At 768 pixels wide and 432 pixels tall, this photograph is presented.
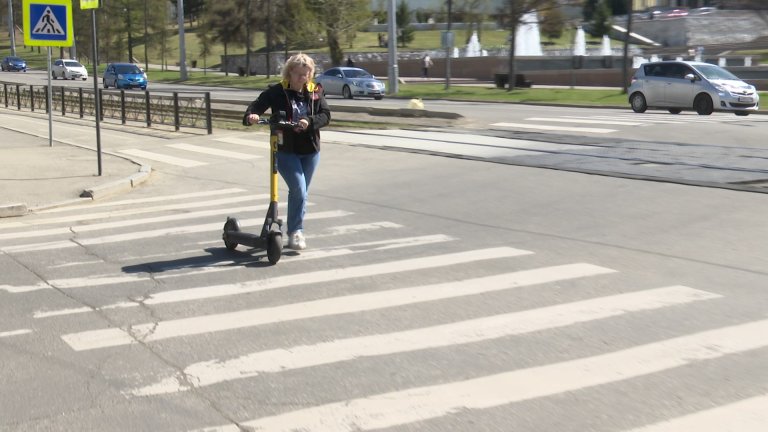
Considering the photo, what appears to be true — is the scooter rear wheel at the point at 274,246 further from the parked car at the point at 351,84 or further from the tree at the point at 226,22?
the tree at the point at 226,22

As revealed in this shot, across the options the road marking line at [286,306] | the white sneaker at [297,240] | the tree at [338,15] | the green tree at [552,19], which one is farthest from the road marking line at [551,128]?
the tree at [338,15]

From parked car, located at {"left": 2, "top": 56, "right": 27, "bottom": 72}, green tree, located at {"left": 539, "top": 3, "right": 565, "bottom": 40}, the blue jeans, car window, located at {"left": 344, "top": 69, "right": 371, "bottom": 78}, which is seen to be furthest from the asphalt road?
parked car, located at {"left": 2, "top": 56, "right": 27, "bottom": 72}

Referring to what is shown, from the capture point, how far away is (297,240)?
9211 mm

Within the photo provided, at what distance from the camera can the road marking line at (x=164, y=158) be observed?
57.6ft

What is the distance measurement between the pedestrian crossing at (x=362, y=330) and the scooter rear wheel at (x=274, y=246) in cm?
12

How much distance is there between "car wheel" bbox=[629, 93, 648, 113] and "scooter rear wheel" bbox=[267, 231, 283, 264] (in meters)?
23.0

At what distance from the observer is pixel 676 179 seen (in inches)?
536

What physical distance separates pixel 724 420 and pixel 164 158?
14994 mm

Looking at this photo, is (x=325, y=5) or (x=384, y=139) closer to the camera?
(x=384, y=139)

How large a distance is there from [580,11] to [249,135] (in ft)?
342

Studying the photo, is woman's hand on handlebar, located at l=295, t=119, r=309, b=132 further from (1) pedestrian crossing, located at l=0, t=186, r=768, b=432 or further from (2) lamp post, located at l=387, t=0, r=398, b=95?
(2) lamp post, located at l=387, t=0, r=398, b=95

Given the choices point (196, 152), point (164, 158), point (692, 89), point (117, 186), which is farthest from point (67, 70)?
point (117, 186)

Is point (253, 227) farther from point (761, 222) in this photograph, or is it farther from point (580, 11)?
point (580, 11)

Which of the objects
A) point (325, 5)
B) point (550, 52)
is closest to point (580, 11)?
point (550, 52)
